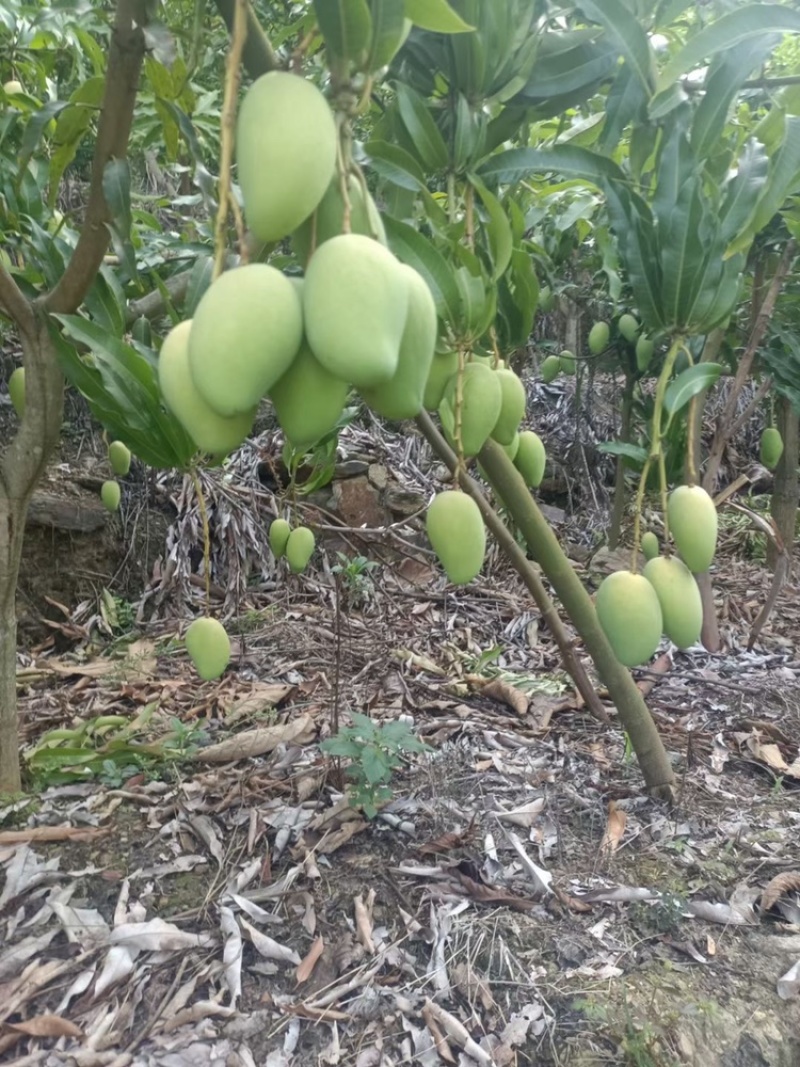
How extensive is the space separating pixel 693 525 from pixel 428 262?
459mm

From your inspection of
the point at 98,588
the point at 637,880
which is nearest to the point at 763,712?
the point at 637,880

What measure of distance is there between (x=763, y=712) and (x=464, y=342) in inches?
70.4

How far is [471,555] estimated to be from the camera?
32.3 inches

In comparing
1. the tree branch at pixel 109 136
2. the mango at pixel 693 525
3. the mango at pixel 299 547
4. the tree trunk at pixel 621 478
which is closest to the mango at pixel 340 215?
the tree branch at pixel 109 136

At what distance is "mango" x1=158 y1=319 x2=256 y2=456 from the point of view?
1.75ft

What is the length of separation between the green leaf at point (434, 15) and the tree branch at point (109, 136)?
1.22 ft

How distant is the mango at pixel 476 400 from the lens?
81cm

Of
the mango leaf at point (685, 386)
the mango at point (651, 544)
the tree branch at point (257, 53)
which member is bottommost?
the mango at point (651, 544)

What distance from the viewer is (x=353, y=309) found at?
18.2 inches

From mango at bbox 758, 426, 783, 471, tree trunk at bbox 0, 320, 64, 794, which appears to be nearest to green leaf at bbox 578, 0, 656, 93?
tree trunk at bbox 0, 320, 64, 794

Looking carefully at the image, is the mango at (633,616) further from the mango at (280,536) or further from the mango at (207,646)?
the mango at (280,536)

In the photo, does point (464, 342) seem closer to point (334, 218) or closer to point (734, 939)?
point (334, 218)

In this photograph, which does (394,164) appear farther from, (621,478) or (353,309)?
(621,478)

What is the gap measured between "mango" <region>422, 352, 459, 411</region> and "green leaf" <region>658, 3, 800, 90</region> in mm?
363
